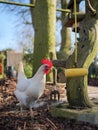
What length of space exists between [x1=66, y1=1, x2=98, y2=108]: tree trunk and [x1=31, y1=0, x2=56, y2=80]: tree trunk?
4.41 metres

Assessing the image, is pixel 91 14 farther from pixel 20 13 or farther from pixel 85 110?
pixel 20 13

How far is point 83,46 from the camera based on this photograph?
15.9 feet

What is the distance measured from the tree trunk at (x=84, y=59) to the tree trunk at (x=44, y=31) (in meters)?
4.41

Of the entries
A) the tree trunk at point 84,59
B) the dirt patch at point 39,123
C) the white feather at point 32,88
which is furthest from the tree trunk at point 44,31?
the tree trunk at point 84,59

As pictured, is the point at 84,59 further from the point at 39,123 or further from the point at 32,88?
the point at 39,123

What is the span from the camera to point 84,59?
4.72 meters

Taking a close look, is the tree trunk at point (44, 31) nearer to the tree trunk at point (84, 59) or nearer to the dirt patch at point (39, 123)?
the dirt patch at point (39, 123)

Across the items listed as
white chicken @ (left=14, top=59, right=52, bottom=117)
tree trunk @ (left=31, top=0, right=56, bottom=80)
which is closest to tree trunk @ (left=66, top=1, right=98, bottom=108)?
white chicken @ (left=14, top=59, right=52, bottom=117)

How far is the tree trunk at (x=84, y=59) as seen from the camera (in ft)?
15.5

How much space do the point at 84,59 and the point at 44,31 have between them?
487cm

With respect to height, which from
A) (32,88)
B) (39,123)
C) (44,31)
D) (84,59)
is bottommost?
(39,123)

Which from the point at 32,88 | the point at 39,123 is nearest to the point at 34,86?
the point at 32,88

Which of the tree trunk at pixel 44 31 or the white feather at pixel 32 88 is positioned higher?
the tree trunk at pixel 44 31

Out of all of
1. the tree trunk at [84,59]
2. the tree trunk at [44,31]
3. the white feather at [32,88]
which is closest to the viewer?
the tree trunk at [84,59]
